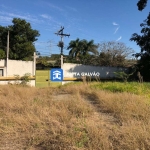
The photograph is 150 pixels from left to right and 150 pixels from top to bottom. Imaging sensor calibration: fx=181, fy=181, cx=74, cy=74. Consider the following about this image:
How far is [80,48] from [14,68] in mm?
19429

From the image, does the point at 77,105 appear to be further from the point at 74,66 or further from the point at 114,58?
the point at 114,58

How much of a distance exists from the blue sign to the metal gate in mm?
244

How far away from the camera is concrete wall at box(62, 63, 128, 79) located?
13.1 metres

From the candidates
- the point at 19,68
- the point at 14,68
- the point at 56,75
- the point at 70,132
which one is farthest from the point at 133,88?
the point at 14,68

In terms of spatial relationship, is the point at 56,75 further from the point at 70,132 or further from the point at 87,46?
the point at 87,46

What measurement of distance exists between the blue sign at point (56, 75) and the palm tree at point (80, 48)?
1678cm

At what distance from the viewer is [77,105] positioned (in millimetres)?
4992

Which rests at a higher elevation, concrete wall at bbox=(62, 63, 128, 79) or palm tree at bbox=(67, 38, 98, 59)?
palm tree at bbox=(67, 38, 98, 59)

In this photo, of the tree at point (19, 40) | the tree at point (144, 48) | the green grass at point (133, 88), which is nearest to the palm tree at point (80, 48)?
the tree at point (19, 40)

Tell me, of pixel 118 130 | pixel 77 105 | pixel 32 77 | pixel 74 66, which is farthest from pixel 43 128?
pixel 74 66

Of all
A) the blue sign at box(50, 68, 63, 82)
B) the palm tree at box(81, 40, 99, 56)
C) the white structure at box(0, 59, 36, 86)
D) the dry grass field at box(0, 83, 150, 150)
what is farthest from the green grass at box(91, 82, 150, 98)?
the palm tree at box(81, 40, 99, 56)

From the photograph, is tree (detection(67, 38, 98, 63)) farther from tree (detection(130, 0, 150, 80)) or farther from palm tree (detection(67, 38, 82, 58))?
tree (detection(130, 0, 150, 80))

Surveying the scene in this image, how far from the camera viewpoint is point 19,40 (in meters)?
22.5

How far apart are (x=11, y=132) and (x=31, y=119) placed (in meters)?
0.52
